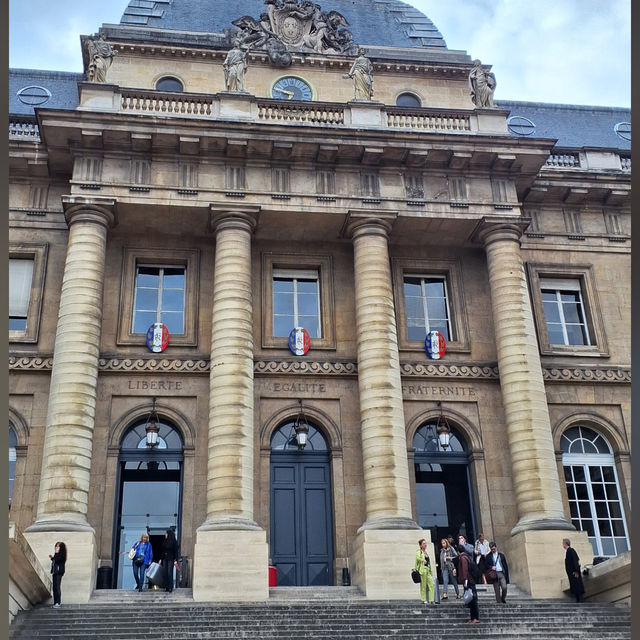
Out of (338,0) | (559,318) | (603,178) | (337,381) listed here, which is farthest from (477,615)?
(338,0)

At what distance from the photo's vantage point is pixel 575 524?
21.4m

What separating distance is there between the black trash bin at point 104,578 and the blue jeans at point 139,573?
951mm

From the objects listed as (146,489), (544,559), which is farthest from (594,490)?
(146,489)

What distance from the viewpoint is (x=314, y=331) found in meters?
22.8

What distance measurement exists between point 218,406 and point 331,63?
1268 centimetres

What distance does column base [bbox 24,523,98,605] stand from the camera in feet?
55.4

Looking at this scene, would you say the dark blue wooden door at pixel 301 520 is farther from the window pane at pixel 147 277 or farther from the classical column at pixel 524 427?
the window pane at pixel 147 277

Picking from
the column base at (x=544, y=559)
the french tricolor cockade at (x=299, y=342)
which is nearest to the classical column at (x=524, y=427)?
the column base at (x=544, y=559)

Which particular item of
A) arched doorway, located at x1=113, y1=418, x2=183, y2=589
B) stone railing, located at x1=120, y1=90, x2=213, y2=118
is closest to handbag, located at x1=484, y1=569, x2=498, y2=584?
arched doorway, located at x1=113, y1=418, x2=183, y2=589

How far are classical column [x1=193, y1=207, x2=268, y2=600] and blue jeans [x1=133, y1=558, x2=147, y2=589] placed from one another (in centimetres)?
122

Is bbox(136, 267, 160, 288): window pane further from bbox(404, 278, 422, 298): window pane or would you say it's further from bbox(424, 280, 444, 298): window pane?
bbox(424, 280, 444, 298): window pane

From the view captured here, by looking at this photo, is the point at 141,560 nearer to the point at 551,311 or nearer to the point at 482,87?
the point at 551,311

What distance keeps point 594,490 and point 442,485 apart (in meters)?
4.10

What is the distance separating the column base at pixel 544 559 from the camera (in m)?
18.4
